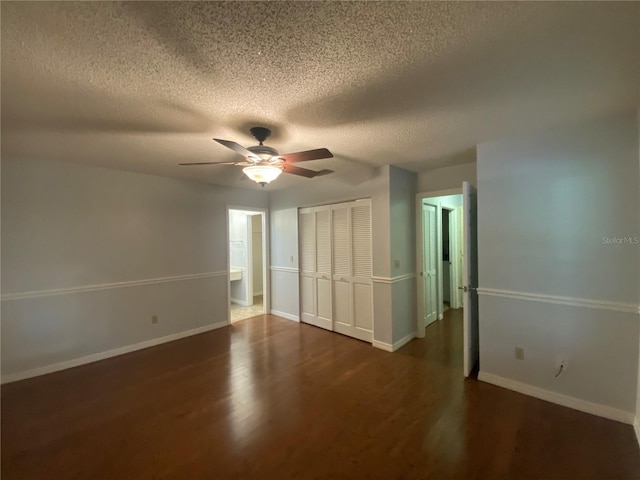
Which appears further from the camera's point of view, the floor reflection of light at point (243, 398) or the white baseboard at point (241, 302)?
the white baseboard at point (241, 302)

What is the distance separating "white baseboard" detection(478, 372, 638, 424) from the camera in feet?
Answer: 6.88

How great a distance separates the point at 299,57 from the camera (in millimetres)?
1383

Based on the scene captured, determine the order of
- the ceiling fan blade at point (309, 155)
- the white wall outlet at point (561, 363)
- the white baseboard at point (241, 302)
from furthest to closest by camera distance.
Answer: the white baseboard at point (241, 302), the white wall outlet at point (561, 363), the ceiling fan blade at point (309, 155)

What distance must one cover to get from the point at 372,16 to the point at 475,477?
8.27 ft

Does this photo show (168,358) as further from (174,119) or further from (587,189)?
(587,189)

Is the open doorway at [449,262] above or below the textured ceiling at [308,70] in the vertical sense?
below

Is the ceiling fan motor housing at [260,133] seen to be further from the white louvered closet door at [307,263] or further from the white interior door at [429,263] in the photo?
the white interior door at [429,263]

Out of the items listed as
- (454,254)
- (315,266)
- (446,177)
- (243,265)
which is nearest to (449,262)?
(454,254)

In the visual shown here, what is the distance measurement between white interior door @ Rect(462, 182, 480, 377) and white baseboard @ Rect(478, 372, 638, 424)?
0.79 ft

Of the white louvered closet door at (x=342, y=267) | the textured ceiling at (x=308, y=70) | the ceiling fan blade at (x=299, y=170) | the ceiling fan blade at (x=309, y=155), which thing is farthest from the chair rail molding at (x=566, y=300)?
the ceiling fan blade at (x=309, y=155)

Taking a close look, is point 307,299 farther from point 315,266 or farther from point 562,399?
point 562,399

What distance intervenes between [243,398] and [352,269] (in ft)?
7.12

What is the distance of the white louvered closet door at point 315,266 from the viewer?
4316mm

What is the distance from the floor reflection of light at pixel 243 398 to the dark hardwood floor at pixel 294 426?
0.01 meters
